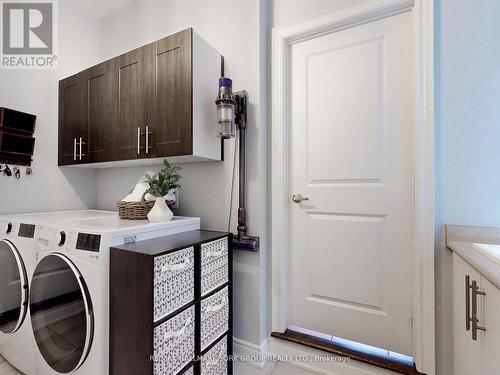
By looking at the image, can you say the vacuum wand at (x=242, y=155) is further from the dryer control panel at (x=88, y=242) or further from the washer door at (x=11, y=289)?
the washer door at (x=11, y=289)

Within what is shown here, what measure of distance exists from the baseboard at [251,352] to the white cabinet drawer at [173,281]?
693mm

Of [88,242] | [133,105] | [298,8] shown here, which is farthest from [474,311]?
[133,105]

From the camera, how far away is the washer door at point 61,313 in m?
1.16

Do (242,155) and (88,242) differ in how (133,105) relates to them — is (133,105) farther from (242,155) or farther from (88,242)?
(88,242)

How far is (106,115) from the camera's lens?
6.13 feet

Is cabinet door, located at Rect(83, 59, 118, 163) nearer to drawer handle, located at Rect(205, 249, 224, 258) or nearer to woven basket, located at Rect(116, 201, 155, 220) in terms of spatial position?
woven basket, located at Rect(116, 201, 155, 220)

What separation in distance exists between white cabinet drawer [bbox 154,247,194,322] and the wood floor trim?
810mm

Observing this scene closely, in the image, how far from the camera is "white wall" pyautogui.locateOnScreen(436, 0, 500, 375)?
3.94 ft

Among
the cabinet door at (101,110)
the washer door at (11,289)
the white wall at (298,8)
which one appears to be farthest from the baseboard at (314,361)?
the white wall at (298,8)

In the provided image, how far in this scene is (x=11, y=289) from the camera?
5.26 ft

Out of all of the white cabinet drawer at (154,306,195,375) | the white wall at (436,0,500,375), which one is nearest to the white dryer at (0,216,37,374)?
the white cabinet drawer at (154,306,195,375)

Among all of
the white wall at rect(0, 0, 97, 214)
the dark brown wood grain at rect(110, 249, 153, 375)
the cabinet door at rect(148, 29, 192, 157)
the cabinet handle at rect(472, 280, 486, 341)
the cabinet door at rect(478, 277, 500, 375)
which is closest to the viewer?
the cabinet door at rect(478, 277, 500, 375)

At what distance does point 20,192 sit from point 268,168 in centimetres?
200

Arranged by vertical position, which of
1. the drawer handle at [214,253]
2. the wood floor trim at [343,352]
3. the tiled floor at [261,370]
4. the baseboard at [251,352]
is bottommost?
the tiled floor at [261,370]
